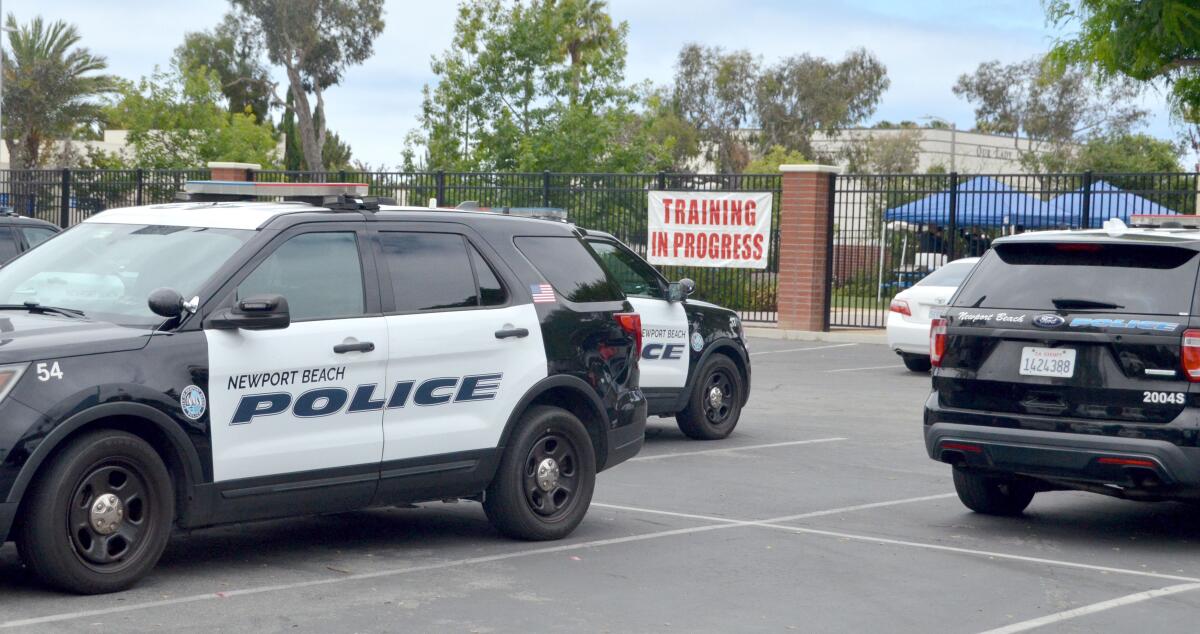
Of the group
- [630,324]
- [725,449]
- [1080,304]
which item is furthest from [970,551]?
[725,449]

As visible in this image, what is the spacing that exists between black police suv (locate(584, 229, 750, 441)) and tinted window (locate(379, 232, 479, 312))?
3.34m

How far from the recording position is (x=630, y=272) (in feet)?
38.7

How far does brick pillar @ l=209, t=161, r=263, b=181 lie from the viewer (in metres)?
29.9

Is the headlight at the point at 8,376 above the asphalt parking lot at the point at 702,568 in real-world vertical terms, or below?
above

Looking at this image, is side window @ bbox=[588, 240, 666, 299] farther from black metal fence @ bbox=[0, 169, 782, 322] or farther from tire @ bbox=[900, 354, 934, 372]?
black metal fence @ bbox=[0, 169, 782, 322]

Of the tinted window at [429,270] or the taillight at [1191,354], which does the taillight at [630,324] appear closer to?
the tinted window at [429,270]

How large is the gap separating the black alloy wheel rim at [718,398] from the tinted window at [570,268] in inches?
153

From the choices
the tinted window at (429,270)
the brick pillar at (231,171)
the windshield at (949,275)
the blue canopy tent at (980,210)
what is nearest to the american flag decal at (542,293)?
the tinted window at (429,270)

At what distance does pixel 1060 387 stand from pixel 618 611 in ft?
9.97

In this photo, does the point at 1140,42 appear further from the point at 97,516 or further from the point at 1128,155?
the point at 1128,155

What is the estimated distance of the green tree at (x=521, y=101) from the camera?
41.4 m

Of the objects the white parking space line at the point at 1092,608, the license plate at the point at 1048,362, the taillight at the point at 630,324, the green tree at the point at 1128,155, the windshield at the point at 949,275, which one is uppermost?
the green tree at the point at 1128,155

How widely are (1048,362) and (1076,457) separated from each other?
54 centimetres

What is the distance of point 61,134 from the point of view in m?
57.4
